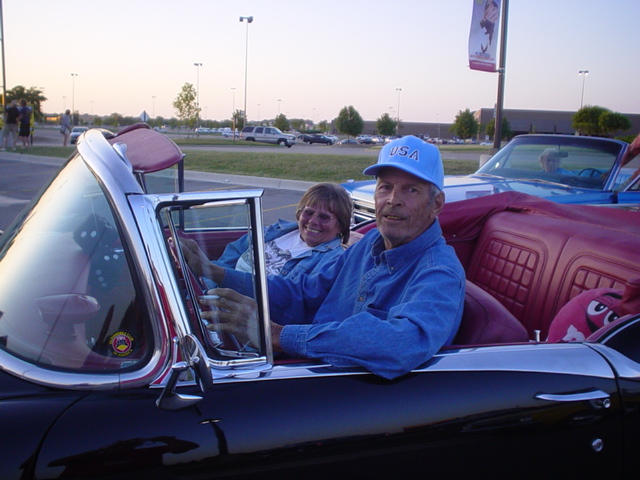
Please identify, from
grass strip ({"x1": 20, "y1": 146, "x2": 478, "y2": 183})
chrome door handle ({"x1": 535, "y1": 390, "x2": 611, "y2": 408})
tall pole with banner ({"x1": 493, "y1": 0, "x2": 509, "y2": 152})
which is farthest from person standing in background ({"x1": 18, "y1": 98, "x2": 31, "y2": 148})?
chrome door handle ({"x1": 535, "y1": 390, "x2": 611, "y2": 408})

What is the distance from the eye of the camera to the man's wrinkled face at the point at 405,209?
2070 millimetres

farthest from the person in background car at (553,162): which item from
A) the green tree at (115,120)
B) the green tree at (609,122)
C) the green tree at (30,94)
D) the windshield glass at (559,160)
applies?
the green tree at (30,94)

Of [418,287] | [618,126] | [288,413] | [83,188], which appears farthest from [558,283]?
[618,126]

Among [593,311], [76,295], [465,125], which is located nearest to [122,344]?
[76,295]

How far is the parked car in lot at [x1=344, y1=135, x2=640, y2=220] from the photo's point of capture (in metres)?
5.27

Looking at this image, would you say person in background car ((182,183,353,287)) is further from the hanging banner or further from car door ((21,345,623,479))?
the hanging banner

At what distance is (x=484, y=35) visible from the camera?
1088cm

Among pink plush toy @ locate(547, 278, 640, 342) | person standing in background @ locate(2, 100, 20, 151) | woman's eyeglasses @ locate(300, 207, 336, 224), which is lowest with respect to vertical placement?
pink plush toy @ locate(547, 278, 640, 342)

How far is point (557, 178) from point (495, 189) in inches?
34.5

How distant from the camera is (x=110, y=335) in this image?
4.83 feet

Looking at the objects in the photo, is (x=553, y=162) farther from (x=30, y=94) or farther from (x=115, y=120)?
(x=30, y=94)

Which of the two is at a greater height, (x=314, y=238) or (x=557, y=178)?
(x=557, y=178)

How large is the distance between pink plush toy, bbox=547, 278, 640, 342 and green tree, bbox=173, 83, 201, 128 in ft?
170

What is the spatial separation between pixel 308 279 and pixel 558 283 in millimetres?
1096
